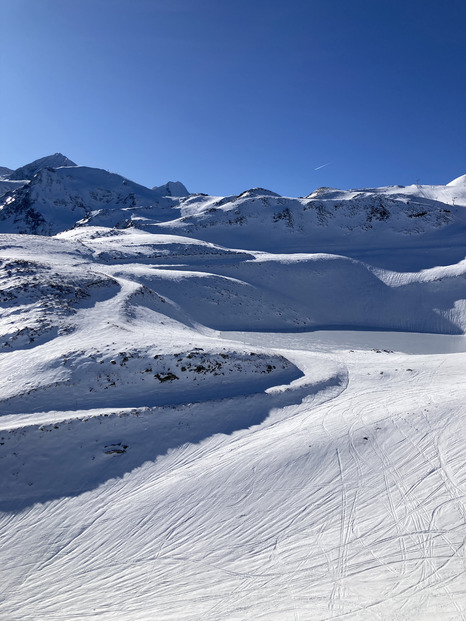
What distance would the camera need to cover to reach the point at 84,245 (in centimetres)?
4047

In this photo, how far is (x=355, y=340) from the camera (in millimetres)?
28344

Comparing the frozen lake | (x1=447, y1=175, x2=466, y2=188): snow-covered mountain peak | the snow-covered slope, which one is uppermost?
the snow-covered slope

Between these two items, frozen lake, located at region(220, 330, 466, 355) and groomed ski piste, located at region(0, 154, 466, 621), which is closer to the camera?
groomed ski piste, located at region(0, 154, 466, 621)

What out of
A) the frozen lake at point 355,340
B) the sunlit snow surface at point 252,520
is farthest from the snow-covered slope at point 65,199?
the sunlit snow surface at point 252,520

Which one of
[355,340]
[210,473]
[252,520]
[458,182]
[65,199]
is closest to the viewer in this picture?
[252,520]

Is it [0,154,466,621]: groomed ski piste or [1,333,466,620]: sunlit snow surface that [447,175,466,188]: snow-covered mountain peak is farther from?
[1,333,466,620]: sunlit snow surface

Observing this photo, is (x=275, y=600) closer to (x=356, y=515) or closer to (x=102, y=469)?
(x=356, y=515)

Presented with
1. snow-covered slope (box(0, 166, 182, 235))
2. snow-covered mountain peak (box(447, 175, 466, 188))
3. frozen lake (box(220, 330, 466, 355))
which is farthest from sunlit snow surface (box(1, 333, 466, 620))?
snow-covered slope (box(0, 166, 182, 235))

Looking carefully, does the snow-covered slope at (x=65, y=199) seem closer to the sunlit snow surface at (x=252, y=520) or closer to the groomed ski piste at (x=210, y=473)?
the groomed ski piste at (x=210, y=473)

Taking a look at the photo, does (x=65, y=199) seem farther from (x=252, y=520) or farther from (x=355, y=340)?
(x=252, y=520)

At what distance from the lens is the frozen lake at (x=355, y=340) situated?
2539 cm

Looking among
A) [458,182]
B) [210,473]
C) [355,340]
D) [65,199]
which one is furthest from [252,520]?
[65,199]

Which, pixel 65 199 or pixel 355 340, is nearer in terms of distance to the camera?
pixel 355 340

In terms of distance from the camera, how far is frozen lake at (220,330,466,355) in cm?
2539
